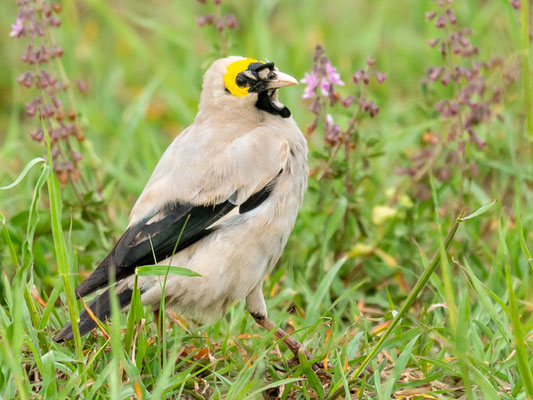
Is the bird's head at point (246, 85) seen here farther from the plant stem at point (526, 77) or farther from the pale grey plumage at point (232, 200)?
the plant stem at point (526, 77)

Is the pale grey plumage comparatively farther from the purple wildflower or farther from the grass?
the purple wildflower

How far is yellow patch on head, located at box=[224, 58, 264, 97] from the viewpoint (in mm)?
4402

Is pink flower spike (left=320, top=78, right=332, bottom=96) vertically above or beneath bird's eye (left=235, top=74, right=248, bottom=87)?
beneath

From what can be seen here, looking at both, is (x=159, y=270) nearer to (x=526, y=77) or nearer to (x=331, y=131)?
(x=331, y=131)

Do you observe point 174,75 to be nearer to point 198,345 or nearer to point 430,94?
point 430,94

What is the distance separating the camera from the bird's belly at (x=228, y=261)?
390 cm

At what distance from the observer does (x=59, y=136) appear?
4645mm

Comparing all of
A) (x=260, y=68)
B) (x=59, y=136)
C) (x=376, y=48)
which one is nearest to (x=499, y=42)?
(x=376, y=48)

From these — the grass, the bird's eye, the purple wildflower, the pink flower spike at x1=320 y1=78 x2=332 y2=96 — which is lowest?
the grass

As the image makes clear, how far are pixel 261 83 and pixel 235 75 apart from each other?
0.51ft

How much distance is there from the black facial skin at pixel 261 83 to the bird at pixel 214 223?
176mm

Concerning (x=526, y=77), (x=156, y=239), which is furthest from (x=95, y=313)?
(x=526, y=77)

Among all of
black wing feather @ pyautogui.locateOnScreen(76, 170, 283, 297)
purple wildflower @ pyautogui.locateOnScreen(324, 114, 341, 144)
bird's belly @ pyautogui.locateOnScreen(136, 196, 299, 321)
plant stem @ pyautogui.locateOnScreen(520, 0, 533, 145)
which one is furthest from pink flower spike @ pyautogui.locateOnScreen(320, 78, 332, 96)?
plant stem @ pyautogui.locateOnScreen(520, 0, 533, 145)

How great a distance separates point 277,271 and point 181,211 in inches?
41.9
